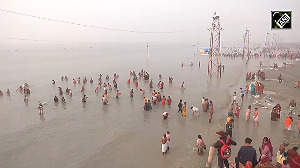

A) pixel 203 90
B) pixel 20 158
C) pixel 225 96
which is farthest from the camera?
pixel 203 90

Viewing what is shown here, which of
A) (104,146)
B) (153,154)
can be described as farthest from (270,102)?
(104,146)

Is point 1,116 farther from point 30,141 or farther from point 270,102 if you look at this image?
point 270,102

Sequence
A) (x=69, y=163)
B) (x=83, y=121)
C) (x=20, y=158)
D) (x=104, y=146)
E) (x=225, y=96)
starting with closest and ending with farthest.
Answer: (x=69, y=163) < (x=20, y=158) < (x=104, y=146) < (x=83, y=121) < (x=225, y=96)

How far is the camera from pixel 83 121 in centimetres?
1761

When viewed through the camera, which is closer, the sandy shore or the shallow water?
the shallow water

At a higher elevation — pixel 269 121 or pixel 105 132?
pixel 269 121

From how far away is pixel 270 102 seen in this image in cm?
1950

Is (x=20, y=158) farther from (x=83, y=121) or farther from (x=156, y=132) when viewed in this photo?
(x=156, y=132)

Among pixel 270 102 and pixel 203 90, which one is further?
pixel 203 90

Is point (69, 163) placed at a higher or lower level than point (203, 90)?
lower

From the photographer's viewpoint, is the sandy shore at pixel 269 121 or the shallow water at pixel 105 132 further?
the sandy shore at pixel 269 121

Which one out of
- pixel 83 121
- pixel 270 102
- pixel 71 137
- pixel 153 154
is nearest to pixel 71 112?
pixel 83 121

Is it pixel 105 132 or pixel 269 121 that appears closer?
pixel 269 121

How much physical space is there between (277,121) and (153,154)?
8.89 metres
